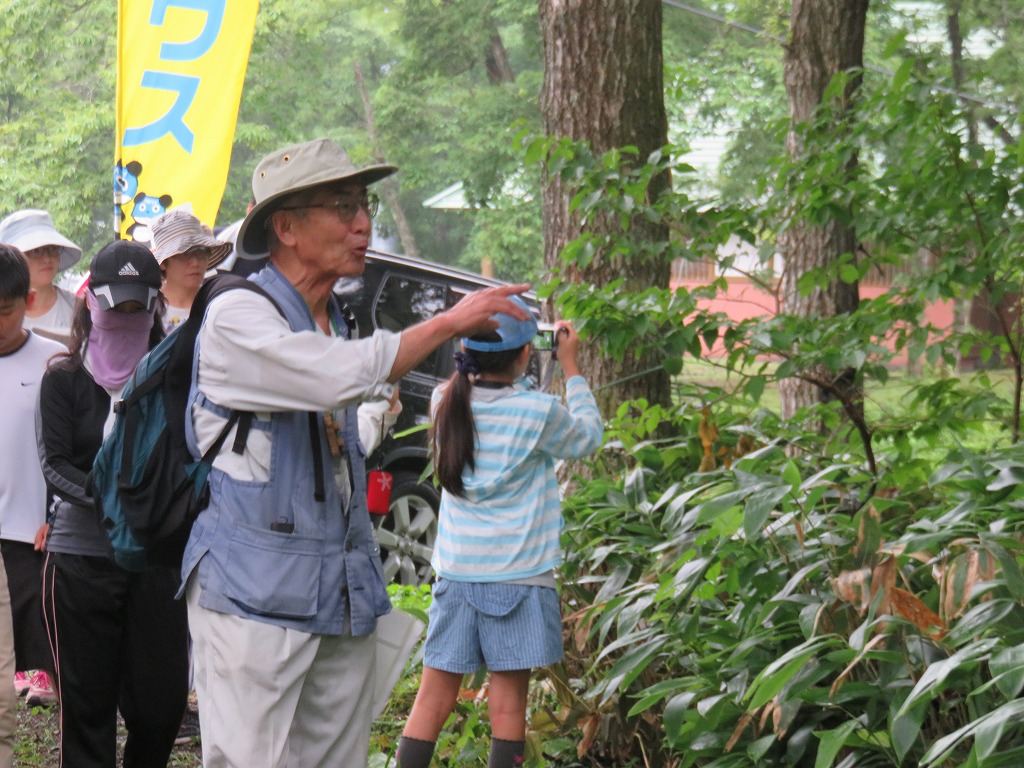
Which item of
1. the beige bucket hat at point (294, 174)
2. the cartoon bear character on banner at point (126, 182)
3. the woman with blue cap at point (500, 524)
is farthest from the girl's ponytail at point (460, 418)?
the cartoon bear character on banner at point (126, 182)

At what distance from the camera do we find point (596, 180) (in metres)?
4.86

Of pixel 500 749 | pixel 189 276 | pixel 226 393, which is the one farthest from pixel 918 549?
pixel 189 276

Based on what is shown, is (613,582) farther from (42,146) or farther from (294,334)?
(42,146)

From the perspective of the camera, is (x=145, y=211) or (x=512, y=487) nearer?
(x=512, y=487)

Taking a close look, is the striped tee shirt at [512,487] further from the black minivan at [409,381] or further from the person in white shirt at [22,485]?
the black minivan at [409,381]

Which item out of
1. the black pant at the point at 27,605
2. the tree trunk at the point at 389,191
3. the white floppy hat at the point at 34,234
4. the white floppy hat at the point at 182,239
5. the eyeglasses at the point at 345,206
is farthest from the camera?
the tree trunk at the point at 389,191

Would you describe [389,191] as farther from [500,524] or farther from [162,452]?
[162,452]

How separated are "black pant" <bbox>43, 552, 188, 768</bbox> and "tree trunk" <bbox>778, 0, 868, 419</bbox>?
5034mm

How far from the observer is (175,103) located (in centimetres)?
748

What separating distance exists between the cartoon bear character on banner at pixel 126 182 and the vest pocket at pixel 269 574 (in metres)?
4.60

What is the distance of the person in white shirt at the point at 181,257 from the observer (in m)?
5.57

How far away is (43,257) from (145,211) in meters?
0.76

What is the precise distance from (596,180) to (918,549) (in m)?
2.27

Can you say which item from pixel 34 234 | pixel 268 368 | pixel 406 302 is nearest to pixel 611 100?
pixel 34 234
